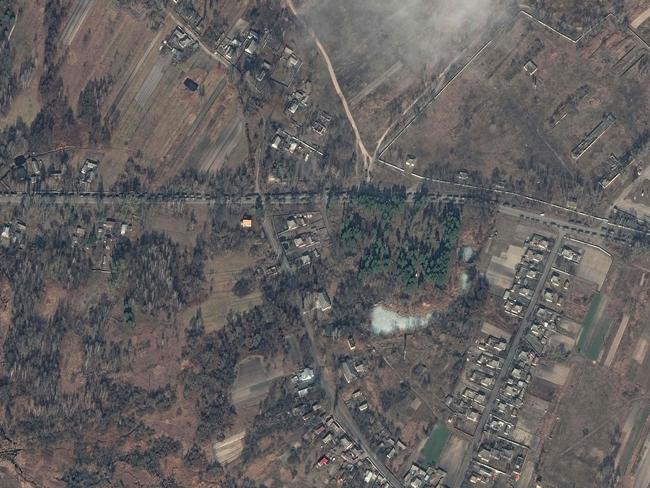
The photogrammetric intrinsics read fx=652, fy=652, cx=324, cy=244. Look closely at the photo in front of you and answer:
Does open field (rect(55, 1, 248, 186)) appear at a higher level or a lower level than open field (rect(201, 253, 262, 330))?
higher

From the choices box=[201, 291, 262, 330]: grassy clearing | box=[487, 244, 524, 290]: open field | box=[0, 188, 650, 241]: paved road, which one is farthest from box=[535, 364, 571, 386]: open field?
box=[201, 291, 262, 330]: grassy clearing

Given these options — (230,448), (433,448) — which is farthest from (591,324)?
(230,448)

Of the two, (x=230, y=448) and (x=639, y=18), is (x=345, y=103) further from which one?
(x=230, y=448)

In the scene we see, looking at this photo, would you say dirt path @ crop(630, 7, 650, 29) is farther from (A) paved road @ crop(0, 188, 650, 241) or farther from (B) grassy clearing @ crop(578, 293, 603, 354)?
(B) grassy clearing @ crop(578, 293, 603, 354)

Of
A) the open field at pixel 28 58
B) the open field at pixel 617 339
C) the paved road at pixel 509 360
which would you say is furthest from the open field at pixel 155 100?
the open field at pixel 617 339

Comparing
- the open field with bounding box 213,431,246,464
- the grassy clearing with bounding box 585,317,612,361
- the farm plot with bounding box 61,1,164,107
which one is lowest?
the open field with bounding box 213,431,246,464

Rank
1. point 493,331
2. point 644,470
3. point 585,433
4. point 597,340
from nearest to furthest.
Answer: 1. point 585,433
2. point 644,470
3. point 493,331
4. point 597,340
